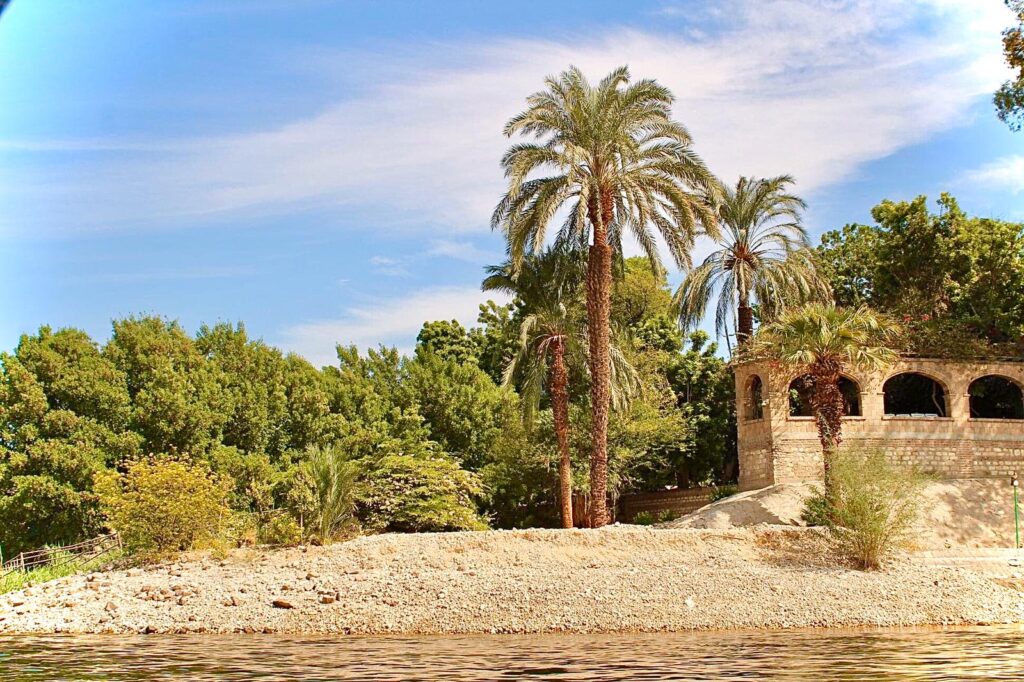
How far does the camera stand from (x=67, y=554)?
26594 millimetres

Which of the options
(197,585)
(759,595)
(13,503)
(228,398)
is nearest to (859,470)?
(759,595)

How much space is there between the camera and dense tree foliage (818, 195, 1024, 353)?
3628cm

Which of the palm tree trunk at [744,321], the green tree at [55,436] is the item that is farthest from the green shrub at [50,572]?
the palm tree trunk at [744,321]

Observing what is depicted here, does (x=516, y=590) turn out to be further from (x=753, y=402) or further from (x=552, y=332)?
(x=753, y=402)

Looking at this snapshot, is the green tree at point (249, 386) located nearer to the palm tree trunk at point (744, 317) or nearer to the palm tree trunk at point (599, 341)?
the palm tree trunk at point (599, 341)

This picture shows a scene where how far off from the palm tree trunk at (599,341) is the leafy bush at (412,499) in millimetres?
3144

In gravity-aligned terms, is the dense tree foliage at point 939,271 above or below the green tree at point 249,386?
above

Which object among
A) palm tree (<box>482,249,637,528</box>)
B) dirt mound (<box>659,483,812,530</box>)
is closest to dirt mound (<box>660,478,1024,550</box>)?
dirt mound (<box>659,483,812,530</box>)

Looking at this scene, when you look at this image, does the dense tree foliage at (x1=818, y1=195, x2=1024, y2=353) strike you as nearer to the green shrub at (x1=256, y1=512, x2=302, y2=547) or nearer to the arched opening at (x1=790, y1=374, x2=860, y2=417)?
the arched opening at (x1=790, y1=374, x2=860, y2=417)

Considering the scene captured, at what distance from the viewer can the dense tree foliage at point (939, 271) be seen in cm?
3628

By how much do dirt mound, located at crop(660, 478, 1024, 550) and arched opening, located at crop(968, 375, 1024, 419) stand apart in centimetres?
669

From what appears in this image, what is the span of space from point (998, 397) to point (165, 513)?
90.2 feet

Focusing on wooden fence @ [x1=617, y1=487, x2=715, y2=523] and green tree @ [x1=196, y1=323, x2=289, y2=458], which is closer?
green tree @ [x1=196, y1=323, x2=289, y2=458]

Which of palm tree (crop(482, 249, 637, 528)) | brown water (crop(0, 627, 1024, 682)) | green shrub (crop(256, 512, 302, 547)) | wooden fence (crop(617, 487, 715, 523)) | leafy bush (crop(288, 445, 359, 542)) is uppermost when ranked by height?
palm tree (crop(482, 249, 637, 528))
